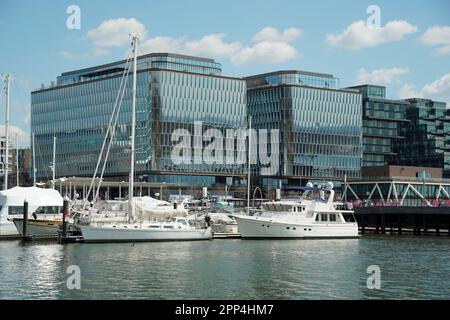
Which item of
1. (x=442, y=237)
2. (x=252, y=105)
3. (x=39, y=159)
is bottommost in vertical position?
(x=442, y=237)

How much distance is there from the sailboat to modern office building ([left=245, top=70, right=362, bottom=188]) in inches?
3758

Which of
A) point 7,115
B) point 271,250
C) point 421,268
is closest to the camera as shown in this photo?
point 421,268

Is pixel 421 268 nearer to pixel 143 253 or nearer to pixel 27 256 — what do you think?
pixel 143 253

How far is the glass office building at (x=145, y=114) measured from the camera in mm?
157500

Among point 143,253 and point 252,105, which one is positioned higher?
point 252,105

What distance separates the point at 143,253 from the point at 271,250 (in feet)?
39.8

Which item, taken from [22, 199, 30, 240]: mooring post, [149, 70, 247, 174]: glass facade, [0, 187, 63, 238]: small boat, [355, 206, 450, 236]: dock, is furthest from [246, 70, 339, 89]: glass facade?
[22, 199, 30, 240]: mooring post

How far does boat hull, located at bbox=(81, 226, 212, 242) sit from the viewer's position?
73500 mm

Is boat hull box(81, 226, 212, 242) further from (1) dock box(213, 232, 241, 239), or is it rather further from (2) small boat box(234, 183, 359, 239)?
(2) small boat box(234, 183, 359, 239)

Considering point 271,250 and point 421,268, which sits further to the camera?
point 271,250

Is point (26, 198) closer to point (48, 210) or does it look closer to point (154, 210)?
point (48, 210)

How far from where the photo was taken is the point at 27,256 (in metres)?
59.6
